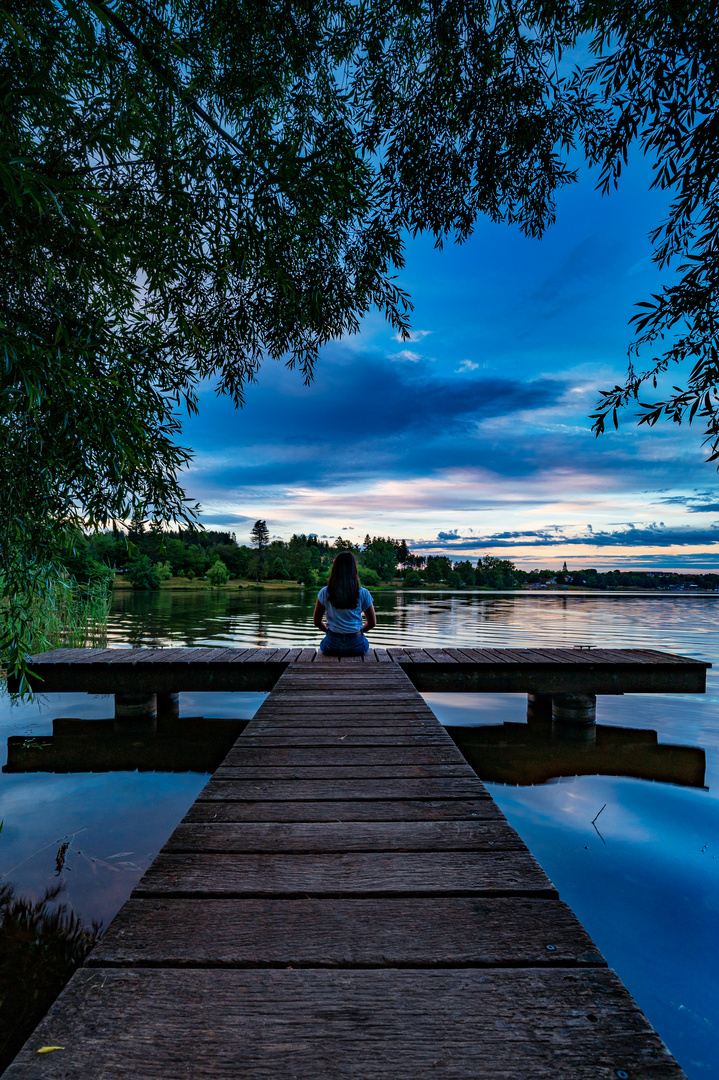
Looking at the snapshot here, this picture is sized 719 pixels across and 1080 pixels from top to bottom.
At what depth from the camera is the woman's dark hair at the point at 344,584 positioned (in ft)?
19.7

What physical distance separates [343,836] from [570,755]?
5289 mm

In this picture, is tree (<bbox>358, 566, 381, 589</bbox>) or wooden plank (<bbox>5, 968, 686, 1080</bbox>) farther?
tree (<bbox>358, 566, 381, 589</bbox>)

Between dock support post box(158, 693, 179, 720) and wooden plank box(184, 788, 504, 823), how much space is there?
224 inches

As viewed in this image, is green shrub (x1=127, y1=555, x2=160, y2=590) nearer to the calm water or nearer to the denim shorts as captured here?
the calm water

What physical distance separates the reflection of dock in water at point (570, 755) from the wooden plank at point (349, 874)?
416 cm

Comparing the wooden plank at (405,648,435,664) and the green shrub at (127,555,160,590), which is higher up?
the green shrub at (127,555,160,590)

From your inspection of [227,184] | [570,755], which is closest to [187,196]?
[227,184]

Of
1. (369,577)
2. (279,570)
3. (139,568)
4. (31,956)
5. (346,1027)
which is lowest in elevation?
(369,577)

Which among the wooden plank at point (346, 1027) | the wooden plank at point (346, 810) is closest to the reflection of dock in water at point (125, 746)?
the wooden plank at point (346, 810)

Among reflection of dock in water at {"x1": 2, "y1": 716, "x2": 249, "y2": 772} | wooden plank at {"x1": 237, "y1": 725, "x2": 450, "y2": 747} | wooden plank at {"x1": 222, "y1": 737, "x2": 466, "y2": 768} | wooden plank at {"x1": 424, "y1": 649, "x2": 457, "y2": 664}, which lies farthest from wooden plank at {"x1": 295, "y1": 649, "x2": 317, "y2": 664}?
wooden plank at {"x1": 222, "y1": 737, "x2": 466, "y2": 768}

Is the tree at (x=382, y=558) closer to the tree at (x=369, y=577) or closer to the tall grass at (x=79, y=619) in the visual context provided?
the tree at (x=369, y=577)

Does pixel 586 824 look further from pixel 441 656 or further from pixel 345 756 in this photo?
pixel 345 756

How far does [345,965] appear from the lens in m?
1.31

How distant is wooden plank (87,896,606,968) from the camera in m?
1.33
